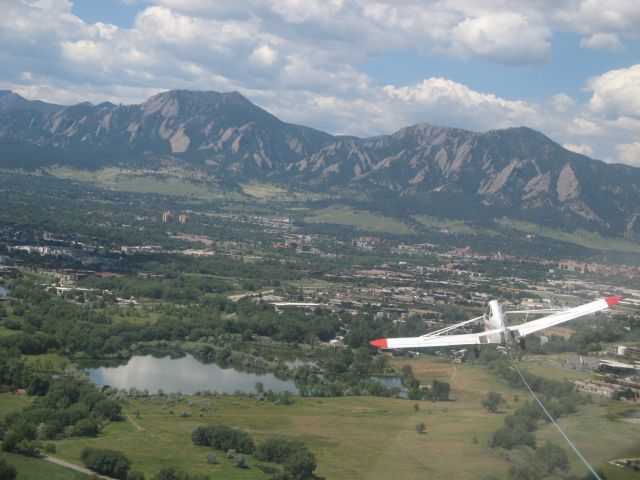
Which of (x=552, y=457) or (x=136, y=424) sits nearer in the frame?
(x=552, y=457)

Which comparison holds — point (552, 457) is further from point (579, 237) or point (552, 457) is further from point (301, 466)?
point (579, 237)

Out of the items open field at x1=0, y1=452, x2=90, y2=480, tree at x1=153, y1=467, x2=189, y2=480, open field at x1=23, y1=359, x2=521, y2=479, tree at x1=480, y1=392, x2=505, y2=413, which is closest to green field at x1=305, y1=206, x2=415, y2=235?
open field at x1=23, y1=359, x2=521, y2=479

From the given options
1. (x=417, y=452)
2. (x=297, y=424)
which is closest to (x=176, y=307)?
(x=297, y=424)

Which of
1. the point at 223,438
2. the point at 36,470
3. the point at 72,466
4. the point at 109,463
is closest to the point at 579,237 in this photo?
the point at 223,438

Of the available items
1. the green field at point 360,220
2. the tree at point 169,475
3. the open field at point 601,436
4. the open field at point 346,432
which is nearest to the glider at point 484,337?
the open field at point 601,436

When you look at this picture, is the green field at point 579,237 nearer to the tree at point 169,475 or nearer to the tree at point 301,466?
the tree at point 301,466

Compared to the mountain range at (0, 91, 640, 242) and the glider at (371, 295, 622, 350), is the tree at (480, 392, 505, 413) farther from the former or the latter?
the mountain range at (0, 91, 640, 242)

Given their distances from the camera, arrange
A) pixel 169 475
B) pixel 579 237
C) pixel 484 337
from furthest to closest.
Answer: pixel 579 237, pixel 169 475, pixel 484 337
